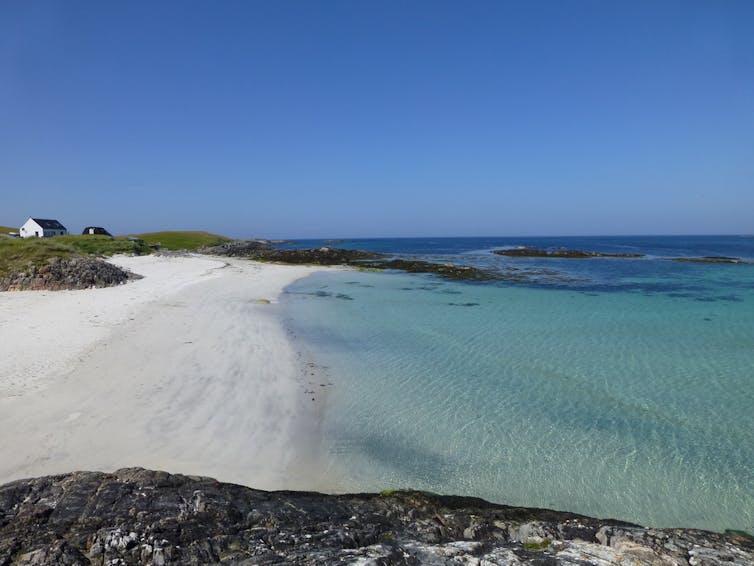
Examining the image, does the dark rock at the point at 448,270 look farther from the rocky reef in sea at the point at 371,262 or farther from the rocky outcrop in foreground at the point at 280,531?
the rocky outcrop in foreground at the point at 280,531

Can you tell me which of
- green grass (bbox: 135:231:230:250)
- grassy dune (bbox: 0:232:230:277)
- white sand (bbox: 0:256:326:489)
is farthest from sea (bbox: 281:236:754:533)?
green grass (bbox: 135:231:230:250)

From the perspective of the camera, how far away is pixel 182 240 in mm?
87188

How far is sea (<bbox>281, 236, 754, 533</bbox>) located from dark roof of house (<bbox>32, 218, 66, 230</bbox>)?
69.6 m

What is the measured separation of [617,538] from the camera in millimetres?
5078

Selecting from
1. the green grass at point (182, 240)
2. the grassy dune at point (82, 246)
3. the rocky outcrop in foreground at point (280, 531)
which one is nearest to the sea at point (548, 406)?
the rocky outcrop in foreground at point (280, 531)

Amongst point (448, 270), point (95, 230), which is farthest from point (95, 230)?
point (448, 270)

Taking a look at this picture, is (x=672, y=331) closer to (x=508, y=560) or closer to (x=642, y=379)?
(x=642, y=379)

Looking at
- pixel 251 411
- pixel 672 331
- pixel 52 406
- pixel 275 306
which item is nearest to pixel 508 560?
pixel 251 411

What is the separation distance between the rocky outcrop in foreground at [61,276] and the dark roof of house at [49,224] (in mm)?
53656

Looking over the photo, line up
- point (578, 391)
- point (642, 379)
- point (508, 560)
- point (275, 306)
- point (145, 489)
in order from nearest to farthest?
point (508, 560), point (145, 489), point (578, 391), point (642, 379), point (275, 306)

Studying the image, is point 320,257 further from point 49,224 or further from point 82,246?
point 49,224

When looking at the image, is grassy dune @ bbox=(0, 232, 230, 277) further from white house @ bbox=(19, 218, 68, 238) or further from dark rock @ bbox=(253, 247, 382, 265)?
dark rock @ bbox=(253, 247, 382, 265)

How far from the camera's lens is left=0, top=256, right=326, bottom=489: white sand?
775 cm

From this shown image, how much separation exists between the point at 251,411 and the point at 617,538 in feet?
27.1
